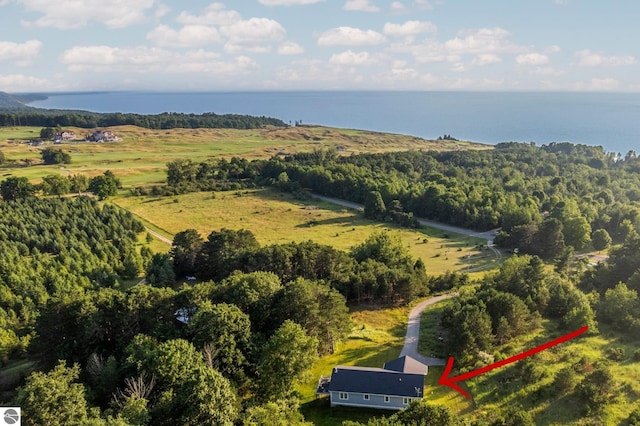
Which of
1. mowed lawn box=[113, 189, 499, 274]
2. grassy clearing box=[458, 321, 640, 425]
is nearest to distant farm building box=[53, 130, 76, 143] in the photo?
mowed lawn box=[113, 189, 499, 274]

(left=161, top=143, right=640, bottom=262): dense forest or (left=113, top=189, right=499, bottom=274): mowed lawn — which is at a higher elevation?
(left=161, top=143, right=640, bottom=262): dense forest

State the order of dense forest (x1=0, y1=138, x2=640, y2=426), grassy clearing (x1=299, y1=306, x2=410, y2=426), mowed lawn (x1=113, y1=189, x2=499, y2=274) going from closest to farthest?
dense forest (x1=0, y1=138, x2=640, y2=426), grassy clearing (x1=299, y1=306, x2=410, y2=426), mowed lawn (x1=113, y1=189, x2=499, y2=274)

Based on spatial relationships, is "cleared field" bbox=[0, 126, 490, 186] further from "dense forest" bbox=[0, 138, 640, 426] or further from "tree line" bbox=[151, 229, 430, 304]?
"tree line" bbox=[151, 229, 430, 304]

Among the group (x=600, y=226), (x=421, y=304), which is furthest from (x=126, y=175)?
(x=600, y=226)

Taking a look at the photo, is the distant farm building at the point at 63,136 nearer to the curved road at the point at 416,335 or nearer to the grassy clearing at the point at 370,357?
the grassy clearing at the point at 370,357

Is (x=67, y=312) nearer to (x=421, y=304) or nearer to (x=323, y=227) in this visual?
(x=421, y=304)

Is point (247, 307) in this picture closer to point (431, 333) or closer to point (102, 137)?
point (431, 333)

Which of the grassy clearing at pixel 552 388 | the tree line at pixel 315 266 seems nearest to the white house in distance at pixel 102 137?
the tree line at pixel 315 266
